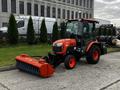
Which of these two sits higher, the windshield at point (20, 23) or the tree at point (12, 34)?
the windshield at point (20, 23)

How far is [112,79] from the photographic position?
28.7 ft

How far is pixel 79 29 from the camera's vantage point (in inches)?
443

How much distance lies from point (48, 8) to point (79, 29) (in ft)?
160

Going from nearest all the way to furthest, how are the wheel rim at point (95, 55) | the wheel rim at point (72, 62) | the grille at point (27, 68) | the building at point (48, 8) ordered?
the grille at point (27, 68)
the wheel rim at point (72, 62)
the wheel rim at point (95, 55)
the building at point (48, 8)

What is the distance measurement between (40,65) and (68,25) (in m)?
3.76

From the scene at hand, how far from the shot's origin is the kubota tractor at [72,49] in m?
9.70

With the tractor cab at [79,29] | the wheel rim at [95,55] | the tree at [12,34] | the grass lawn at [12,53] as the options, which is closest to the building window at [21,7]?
the tree at [12,34]

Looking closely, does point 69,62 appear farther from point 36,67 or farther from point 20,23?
point 20,23

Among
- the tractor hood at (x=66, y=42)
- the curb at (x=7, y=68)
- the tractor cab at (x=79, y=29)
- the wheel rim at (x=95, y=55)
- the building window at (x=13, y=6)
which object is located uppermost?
the building window at (x=13, y=6)

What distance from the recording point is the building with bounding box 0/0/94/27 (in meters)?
47.8

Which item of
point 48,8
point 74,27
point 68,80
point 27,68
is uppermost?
point 48,8

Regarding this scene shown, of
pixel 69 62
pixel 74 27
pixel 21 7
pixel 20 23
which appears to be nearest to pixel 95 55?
pixel 74 27

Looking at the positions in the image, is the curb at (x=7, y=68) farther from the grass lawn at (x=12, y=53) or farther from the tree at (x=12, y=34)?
the tree at (x=12, y=34)

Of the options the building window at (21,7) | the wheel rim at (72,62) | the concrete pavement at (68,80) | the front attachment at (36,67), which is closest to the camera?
the concrete pavement at (68,80)
